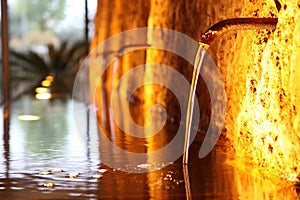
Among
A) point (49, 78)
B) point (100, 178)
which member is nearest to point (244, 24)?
point (100, 178)

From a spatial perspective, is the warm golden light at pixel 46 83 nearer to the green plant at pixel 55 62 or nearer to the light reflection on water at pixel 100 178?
the green plant at pixel 55 62

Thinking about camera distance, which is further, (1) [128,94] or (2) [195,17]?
(1) [128,94]

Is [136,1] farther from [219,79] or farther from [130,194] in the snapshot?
[130,194]

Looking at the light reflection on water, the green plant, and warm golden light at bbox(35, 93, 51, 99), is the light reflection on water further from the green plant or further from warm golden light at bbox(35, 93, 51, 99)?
the green plant

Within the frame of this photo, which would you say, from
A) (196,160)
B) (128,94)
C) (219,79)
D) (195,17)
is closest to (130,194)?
(196,160)

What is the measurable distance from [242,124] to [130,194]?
141cm

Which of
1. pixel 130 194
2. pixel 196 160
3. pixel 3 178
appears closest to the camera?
pixel 130 194

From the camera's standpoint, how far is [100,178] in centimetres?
431

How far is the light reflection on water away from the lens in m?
3.86

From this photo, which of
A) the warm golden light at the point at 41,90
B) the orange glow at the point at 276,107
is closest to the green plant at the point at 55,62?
the warm golden light at the point at 41,90

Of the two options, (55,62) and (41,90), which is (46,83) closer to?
(41,90)

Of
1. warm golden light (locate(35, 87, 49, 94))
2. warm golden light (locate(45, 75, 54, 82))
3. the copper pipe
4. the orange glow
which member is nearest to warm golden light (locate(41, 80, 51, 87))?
warm golden light (locate(45, 75, 54, 82))

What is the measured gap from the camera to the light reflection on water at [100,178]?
3.86 metres

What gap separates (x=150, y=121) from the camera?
7.49m
